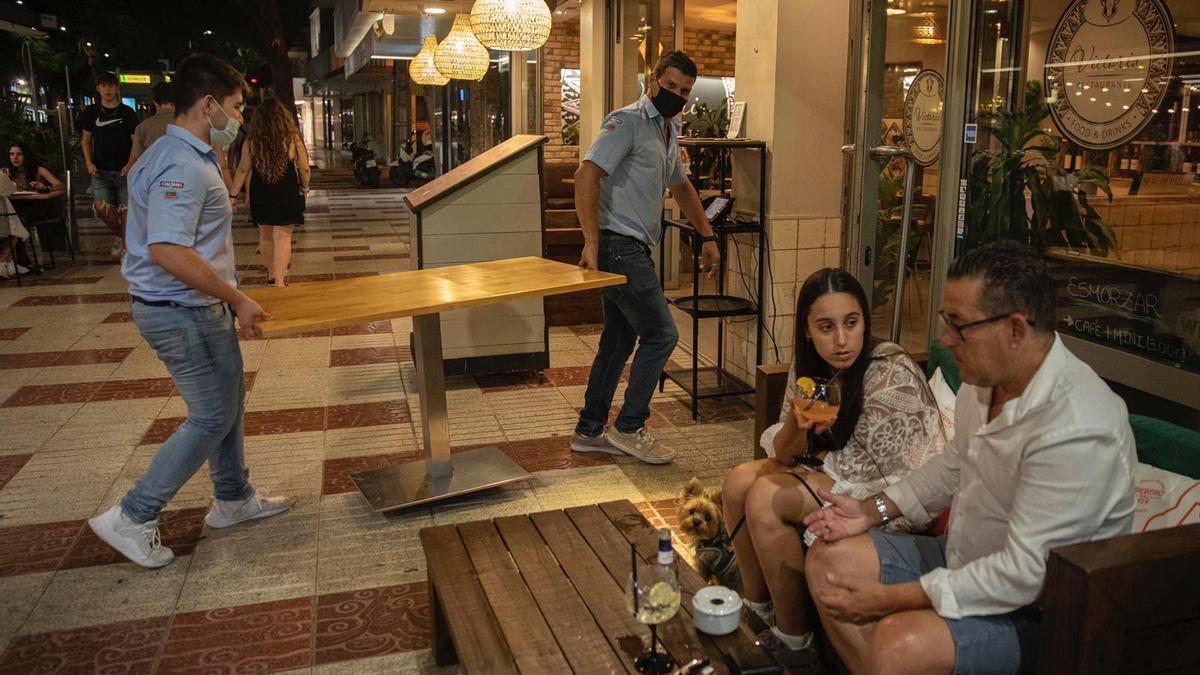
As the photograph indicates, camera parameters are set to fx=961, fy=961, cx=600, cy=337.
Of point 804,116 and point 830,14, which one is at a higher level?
point 830,14

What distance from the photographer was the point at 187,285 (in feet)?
10.6

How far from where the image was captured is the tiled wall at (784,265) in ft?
17.1

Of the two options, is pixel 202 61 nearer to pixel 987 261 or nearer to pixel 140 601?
pixel 140 601

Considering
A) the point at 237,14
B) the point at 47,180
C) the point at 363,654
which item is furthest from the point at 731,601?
the point at 237,14

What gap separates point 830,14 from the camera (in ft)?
16.5

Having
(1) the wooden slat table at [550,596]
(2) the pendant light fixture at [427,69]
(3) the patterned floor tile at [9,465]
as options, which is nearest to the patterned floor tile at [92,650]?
(1) the wooden slat table at [550,596]

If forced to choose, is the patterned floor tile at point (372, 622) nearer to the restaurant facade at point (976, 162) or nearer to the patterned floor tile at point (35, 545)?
the patterned floor tile at point (35, 545)

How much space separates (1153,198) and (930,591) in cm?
193

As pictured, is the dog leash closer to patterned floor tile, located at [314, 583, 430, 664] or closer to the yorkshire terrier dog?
the yorkshire terrier dog

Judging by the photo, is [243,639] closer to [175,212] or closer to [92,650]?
[92,650]

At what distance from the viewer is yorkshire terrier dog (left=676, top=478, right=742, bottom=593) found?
3203 millimetres

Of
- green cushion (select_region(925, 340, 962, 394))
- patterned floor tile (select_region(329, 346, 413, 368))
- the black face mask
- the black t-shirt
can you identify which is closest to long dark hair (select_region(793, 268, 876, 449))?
green cushion (select_region(925, 340, 962, 394))

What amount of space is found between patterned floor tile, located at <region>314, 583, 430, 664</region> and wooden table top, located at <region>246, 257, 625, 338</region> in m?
0.93

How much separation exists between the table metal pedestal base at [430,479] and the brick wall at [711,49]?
958 centimetres
